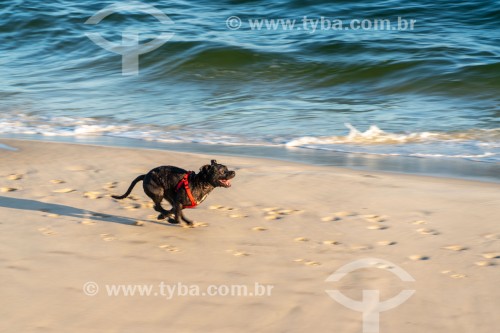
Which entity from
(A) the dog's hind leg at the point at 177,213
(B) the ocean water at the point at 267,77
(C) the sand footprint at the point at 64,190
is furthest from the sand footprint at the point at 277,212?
(B) the ocean water at the point at 267,77

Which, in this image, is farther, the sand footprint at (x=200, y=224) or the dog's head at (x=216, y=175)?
the sand footprint at (x=200, y=224)

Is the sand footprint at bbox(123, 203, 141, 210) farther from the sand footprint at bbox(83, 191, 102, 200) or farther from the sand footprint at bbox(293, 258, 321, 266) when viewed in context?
the sand footprint at bbox(293, 258, 321, 266)

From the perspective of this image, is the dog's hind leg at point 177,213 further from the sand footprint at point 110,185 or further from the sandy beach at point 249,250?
the sand footprint at point 110,185

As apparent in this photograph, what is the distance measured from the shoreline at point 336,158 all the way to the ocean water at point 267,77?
0.20m

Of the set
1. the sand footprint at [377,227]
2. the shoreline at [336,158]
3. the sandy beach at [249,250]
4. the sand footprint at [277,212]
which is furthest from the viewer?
the shoreline at [336,158]

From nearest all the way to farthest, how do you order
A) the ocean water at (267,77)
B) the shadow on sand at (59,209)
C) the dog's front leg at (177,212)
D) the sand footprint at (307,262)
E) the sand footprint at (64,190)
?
1. the sand footprint at (307,262)
2. the dog's front leg at (177,212)
3. the shadow on sand at (59,209)
4. the sand footprint at (64,190)
5. the ocean water at (267,77)

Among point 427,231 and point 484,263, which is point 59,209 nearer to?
point 427,231

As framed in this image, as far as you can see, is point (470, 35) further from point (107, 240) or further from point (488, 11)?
point (107, 240)

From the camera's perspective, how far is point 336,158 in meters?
8.05

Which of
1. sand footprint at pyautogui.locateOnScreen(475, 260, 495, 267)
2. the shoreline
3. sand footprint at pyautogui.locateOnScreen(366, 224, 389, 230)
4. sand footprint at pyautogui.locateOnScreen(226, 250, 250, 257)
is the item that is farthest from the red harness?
the shoreline

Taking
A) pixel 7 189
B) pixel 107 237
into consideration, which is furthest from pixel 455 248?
pixel 7 189

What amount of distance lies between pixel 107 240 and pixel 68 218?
561 millimetres

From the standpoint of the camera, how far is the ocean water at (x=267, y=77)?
30.7ft

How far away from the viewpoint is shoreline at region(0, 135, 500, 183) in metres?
7.39
